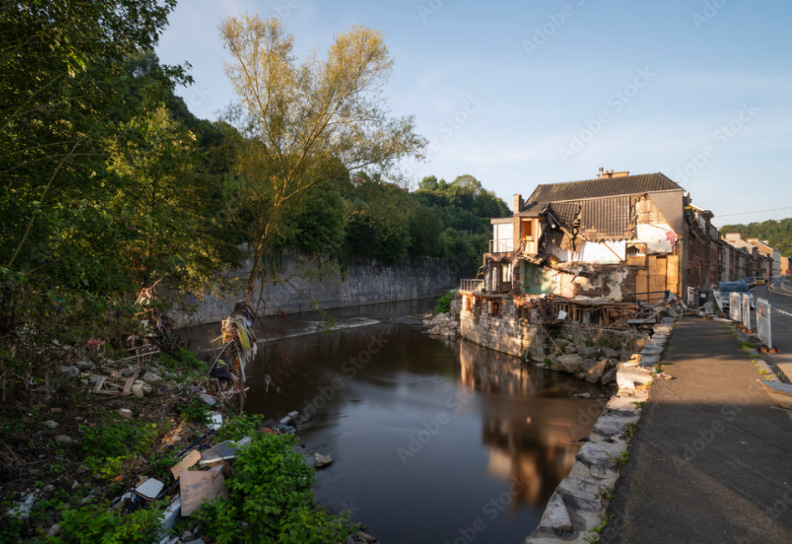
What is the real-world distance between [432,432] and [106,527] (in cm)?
890

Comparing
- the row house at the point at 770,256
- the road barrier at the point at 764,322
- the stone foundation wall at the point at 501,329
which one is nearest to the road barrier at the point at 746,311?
the road barrier at the point at 764,322

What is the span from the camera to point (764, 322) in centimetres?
1124

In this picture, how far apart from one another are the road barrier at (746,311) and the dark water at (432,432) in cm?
519

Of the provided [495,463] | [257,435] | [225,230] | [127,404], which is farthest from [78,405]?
[225,230]

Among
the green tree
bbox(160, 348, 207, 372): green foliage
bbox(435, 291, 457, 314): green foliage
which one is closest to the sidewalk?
the green tree

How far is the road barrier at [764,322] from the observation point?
10.6 metres

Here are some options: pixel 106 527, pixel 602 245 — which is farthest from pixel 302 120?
pixel 602 245

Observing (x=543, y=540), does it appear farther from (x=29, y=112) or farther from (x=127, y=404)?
(x=127, y=404)

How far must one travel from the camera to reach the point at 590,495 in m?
4.39

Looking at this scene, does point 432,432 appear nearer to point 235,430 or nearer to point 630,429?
point 235,430

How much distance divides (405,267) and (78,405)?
4254 cm

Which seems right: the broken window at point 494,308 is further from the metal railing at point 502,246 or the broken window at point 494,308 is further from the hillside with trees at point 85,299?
the hillside with trees at point 85,299

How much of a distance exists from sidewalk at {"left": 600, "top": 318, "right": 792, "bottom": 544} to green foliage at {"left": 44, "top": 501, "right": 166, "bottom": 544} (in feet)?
14.9

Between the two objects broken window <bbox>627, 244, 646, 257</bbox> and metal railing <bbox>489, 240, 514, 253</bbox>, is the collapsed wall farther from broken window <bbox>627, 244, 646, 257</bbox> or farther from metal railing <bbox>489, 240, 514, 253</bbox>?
broken window <bbox>627, 244, 646, 257</bbox>
